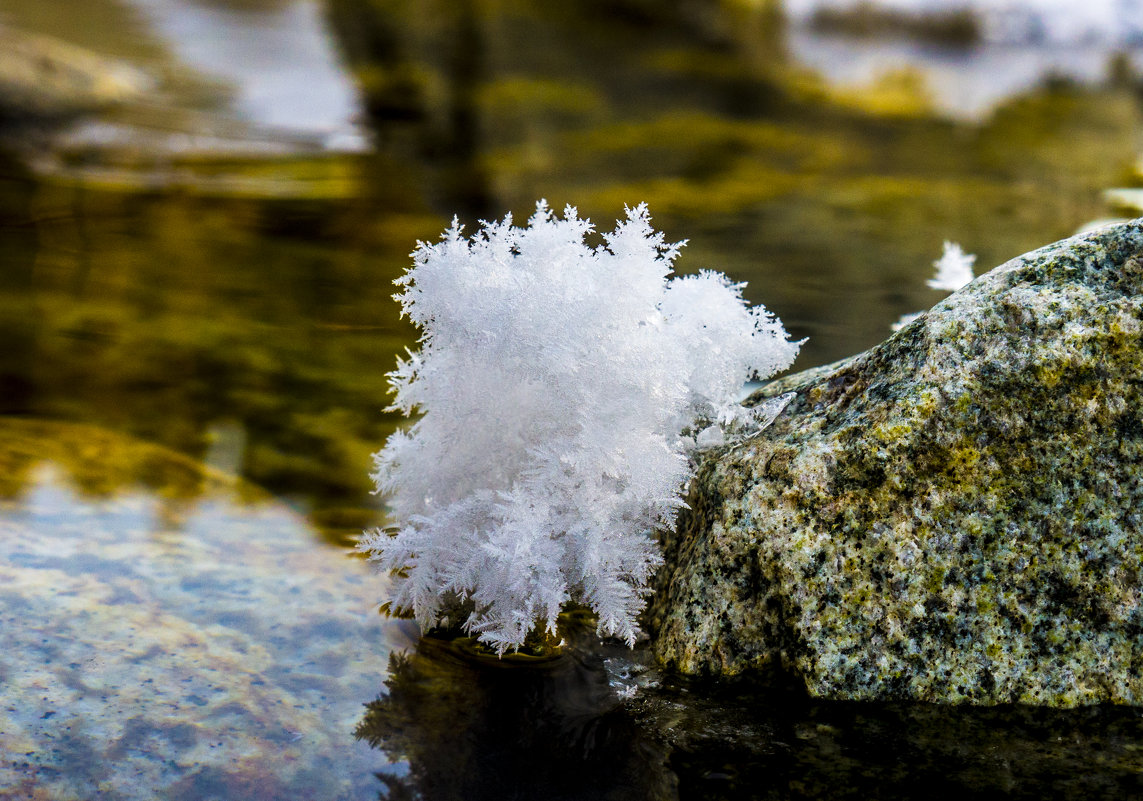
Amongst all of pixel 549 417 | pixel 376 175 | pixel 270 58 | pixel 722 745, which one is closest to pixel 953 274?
pixel 549 417

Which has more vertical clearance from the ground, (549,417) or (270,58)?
(270,58)

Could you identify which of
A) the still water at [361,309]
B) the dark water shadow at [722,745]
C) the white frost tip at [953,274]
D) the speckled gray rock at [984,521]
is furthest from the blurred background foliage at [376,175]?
the white frost tip at [953,274]

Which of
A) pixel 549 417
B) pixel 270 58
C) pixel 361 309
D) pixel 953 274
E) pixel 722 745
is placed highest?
pixel 270 58

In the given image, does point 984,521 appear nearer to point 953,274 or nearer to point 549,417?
point 953,274

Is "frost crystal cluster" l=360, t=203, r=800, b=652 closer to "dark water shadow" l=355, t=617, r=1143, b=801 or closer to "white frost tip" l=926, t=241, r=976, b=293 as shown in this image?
"dark water shadow" l=355, t=617, r=1143, b=801

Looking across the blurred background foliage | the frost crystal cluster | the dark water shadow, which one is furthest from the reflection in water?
the dark water shadow

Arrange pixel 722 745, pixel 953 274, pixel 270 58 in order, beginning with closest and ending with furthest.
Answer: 1. pixel 722 745
2. pixel 953 274
3. pixel 270 58

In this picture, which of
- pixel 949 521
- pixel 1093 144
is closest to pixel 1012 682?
pixel 949 521
